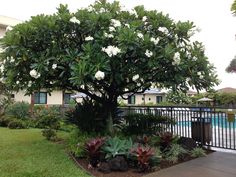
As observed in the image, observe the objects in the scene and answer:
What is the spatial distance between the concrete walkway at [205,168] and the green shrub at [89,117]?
323 centimetres

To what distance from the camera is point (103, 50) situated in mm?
7156

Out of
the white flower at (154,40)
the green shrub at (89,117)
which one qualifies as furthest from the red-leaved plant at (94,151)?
the white flower at (154,40)

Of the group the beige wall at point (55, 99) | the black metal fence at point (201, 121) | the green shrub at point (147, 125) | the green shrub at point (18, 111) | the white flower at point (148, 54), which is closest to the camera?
the white flower at point (148, 54)

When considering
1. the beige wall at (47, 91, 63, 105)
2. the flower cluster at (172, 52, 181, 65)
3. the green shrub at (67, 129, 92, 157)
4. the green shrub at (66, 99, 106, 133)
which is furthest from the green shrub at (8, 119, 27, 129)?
the beige wall at (47, 91, 63, 105)

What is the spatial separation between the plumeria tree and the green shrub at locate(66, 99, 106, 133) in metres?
1.31

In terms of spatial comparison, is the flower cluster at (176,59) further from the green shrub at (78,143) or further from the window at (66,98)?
the window at (66,98)

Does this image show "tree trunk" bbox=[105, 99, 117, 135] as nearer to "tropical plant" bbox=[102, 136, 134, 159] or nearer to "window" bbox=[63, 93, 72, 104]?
"tropical plant" bbox=[102, 136, 134, 159]

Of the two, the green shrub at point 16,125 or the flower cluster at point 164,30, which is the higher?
the flower cluster at point 164,30

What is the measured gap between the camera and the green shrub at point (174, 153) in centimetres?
744

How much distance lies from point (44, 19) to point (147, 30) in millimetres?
2964

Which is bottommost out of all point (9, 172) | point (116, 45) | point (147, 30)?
point (9, 172)

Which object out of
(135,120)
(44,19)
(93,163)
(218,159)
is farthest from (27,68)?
(218,159)

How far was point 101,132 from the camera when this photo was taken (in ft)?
30.0

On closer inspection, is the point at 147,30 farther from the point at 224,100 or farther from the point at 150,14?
the point at 224,100
